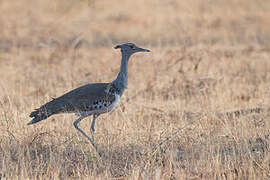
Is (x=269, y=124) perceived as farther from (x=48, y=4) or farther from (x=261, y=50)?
(x=48, y=4)

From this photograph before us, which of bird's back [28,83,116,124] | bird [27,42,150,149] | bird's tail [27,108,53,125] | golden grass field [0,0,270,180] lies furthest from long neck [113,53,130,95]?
bird's tail [27,108,53,125]

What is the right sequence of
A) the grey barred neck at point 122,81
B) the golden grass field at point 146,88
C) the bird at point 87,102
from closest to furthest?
the golden grass field at point 146,88 < the bird at point 87,102 < the grey barred neck at point 122,81

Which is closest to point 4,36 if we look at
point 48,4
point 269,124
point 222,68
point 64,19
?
point 64,19

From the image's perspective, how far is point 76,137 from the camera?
16.6ft

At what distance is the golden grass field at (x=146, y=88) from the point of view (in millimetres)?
4352

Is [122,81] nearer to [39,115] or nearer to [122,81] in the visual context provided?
[122,81]

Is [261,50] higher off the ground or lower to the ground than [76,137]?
higher

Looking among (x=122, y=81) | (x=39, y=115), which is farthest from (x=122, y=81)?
(x=39, y=115)

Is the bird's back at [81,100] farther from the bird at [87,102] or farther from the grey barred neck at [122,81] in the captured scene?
the grey barred neck at [122,81]

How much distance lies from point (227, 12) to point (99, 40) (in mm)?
3996

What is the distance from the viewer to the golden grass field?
435cm

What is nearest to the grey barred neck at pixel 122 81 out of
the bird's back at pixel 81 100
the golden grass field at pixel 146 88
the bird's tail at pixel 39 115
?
the bird's back at pixel 81 100

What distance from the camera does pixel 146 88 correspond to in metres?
7.68

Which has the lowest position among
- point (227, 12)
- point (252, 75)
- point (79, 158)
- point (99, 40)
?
point (79, 158)
